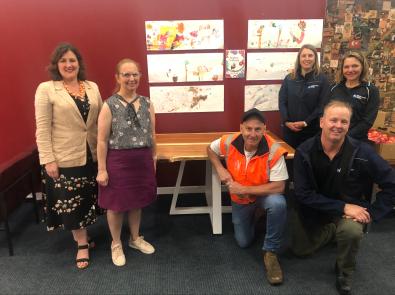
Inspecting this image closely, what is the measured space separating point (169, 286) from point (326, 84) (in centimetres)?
199

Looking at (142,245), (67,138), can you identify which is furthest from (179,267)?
(67,138)

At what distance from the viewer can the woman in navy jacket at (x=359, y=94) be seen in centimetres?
237

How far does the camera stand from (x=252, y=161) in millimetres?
2072

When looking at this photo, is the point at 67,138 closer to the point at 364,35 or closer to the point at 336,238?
the point at 336,238

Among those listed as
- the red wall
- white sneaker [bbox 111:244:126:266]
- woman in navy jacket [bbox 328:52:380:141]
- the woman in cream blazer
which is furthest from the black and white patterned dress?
woman in navy jacket [bbox 328:52:380:141]

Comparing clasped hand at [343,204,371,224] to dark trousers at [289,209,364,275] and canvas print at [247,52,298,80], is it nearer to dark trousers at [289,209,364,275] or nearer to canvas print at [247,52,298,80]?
dark trousers at [289,209,364,275]

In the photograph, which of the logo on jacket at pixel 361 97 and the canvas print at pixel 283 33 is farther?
the canvas print at pixel 283 33

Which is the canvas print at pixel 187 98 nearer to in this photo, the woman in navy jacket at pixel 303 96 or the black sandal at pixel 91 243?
the woman in navy jacket at pixel 303 96

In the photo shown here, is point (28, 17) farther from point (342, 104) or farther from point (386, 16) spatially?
point (386, 16)

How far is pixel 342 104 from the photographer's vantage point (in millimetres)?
1806

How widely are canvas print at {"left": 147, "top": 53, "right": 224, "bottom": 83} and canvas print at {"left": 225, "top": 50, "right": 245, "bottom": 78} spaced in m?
0.06

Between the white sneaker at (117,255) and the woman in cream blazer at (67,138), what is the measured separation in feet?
0.61

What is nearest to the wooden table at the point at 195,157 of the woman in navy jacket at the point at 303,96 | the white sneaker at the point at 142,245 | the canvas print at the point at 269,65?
the woman in navy jacket at the point at 303,96

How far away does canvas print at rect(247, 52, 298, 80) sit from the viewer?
2.98 meters
